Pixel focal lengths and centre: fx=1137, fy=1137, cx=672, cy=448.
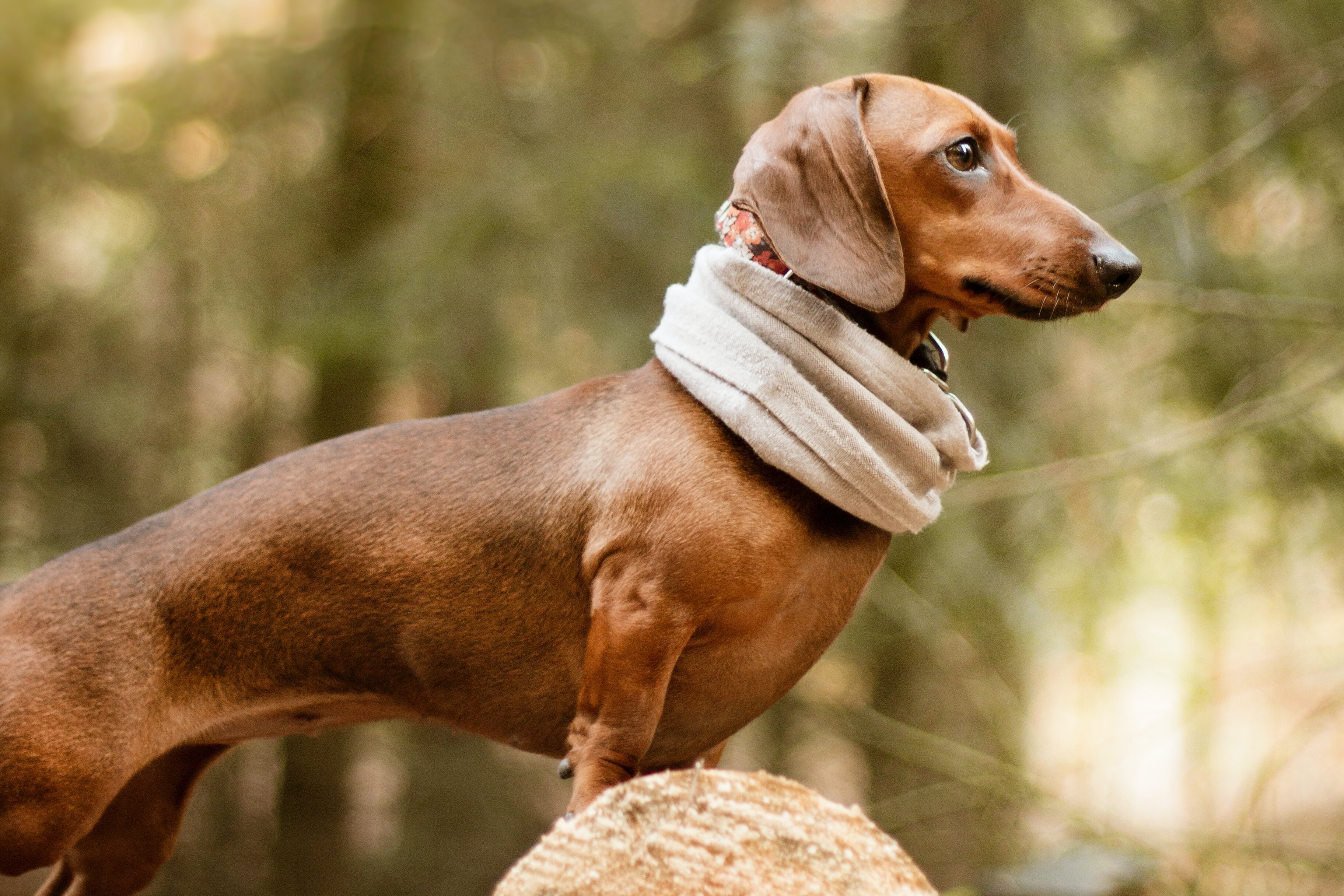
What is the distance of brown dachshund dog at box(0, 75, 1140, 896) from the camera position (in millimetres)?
2592

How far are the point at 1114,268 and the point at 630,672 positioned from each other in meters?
1.41

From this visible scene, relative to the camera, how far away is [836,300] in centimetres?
276

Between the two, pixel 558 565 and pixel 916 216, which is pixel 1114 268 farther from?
pixel 558 565

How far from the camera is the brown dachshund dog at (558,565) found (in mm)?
2592

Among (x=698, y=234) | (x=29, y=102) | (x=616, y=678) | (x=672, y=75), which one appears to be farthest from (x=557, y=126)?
(x=616, y=678)

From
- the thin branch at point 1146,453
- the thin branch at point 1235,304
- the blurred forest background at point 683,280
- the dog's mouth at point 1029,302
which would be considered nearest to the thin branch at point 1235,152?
the blurred forest background at point 683,280

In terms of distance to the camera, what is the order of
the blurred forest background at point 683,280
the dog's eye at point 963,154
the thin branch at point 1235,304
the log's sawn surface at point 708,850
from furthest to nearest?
the blurred forest background at point 683,280
the thin branch at point 1235,304
the dog's eye at point 963,154
the log's sawn surface at point 708,850

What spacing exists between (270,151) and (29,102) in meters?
1.51

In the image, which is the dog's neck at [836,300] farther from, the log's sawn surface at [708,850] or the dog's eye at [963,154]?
the log's sawn surface at [708,850]

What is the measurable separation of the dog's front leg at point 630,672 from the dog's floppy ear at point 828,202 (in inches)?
30.9

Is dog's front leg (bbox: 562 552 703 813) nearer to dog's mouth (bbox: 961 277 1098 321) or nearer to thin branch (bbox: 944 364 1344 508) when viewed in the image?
dog's mouth (bbox: 961 277 1098 321)

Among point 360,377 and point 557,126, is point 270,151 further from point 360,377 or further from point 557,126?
point 557,126

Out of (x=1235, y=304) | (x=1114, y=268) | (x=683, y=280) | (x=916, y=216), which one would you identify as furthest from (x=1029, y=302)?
(x=683, y=280)

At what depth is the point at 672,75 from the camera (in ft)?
22.0
